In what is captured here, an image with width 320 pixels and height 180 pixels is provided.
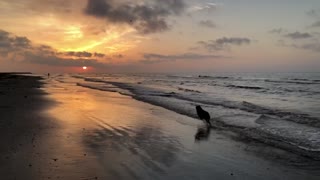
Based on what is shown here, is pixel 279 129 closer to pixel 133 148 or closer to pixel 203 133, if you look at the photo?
pixel 203 133

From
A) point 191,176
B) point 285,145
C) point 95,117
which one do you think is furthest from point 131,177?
point 95,117

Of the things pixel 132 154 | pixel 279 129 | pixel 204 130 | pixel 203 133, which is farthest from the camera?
pixel 279 129

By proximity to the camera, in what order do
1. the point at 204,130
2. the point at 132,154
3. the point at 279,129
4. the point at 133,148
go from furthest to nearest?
the point at 279,129 < the point at 204,130 < the point at 133,148 < the point at 132,154

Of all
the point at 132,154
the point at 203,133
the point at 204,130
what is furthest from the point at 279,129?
the point at 132,154

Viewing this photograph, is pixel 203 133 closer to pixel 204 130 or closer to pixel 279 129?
pixel 204 130

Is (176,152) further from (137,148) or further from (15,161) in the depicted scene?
(15,161)

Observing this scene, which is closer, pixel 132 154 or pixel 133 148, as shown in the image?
pixel 132 154

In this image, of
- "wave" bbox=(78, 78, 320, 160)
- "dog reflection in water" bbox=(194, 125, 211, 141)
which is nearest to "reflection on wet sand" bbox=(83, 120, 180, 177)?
"dog reflection in water" bbox=(194, 125, 211, 141)

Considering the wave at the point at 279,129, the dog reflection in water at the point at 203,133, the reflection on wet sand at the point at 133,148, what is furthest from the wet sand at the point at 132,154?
the wave at the point at 279,129

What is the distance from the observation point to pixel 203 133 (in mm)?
12031

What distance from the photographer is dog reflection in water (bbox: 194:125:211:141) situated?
1117 centimetres

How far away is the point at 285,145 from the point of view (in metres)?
10.3

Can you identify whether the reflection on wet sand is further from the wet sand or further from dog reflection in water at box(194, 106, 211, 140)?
dog reflection in water at box(194, 106, 211, 140)

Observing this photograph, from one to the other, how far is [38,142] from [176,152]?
3.77 m
